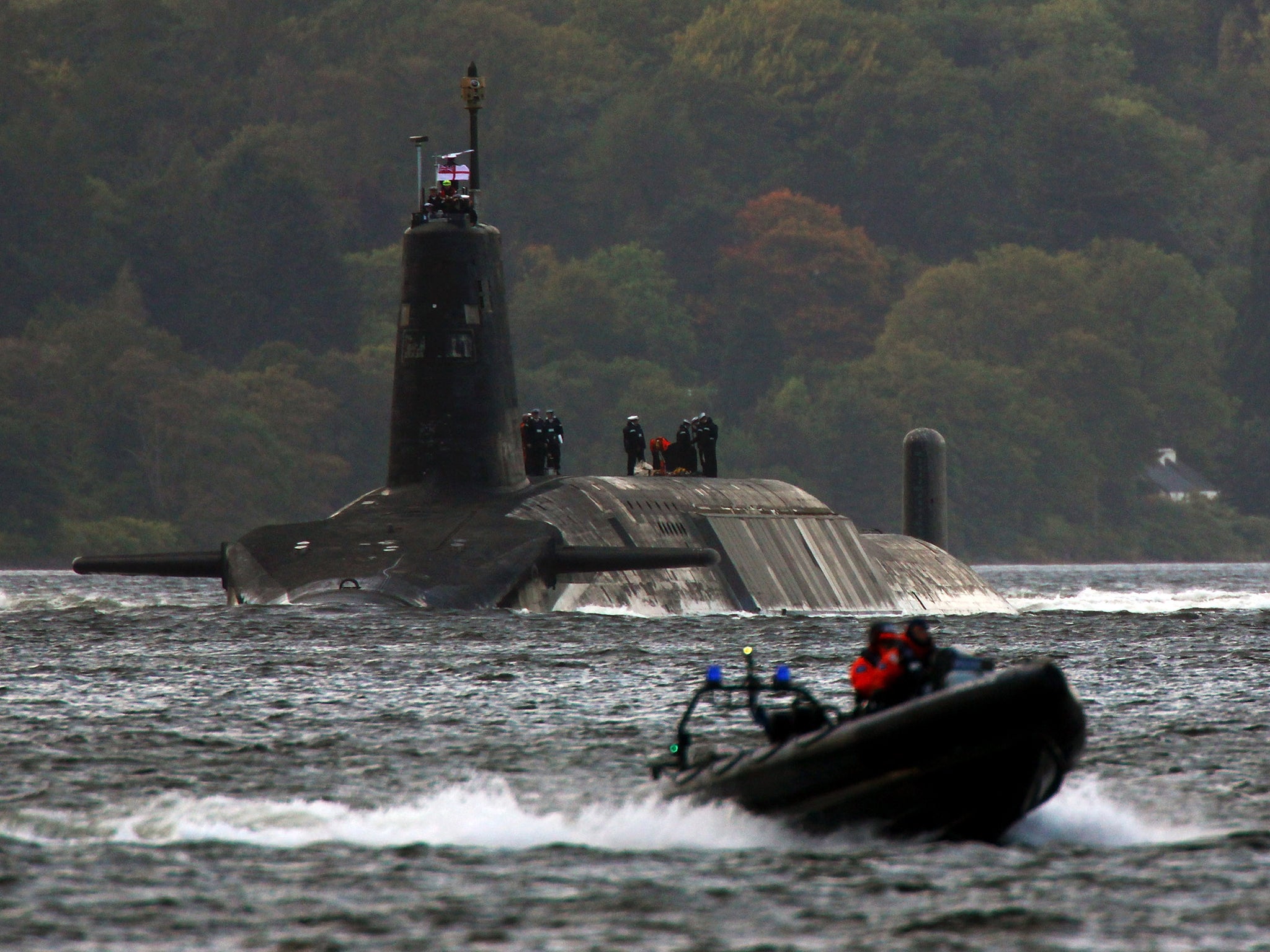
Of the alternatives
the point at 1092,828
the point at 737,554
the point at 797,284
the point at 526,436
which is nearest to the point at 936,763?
the point at 1092,828

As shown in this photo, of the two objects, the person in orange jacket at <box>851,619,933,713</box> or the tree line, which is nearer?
the person in orange jacket at <box>851,619,933,713</box>

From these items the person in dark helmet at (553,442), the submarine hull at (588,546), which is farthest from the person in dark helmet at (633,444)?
the person in dark helmet at (553,442)

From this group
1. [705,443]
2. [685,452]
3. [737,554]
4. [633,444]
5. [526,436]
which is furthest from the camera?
[685,452]

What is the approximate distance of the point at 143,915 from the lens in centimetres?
1558

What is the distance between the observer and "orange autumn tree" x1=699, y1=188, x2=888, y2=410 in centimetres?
12838

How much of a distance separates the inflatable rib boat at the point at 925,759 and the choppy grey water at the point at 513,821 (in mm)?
283

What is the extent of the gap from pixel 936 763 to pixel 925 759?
87 mm

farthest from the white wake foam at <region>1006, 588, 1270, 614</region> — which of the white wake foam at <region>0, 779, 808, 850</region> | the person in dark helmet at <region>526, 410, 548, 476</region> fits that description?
the white wake foam at <region>0, 779, 808, 850</region>

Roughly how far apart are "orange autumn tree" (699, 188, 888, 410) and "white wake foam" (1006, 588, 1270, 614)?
55674 millimetres

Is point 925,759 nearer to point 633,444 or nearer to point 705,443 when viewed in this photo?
point 633,444

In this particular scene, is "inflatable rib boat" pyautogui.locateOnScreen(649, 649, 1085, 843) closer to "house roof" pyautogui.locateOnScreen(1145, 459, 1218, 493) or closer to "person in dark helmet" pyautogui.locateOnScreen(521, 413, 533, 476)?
"person in dark helmet" pyautogui.locateOnScreen(521, 413, 533, 476)

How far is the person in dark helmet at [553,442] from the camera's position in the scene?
44.1m

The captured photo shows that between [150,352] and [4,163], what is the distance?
1680 cm

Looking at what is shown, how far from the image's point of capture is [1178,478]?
131375mm
